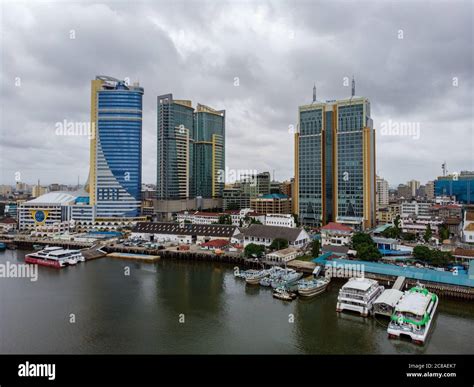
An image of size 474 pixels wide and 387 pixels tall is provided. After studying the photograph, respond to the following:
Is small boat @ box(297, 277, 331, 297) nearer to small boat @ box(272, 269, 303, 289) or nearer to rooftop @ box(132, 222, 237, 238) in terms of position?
small boat @ box(272, 269, 303, 289)

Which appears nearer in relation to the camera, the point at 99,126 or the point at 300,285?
the point at 300,285

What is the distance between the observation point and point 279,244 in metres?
25.2

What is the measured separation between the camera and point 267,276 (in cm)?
1969

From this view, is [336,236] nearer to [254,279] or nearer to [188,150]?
[254,279]

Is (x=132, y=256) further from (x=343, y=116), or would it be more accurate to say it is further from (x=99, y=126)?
(x=343, y=116)

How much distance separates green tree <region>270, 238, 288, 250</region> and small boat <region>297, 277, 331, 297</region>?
6943mm

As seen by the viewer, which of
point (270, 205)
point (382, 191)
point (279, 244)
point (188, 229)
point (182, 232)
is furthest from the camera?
point (382, 191)

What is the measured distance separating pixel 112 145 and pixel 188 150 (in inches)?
551

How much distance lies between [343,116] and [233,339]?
3121 cm

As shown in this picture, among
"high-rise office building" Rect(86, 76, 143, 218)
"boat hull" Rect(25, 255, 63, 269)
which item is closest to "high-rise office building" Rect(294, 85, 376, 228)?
"high-rise office building" Rect(86, 76, 143, 218)

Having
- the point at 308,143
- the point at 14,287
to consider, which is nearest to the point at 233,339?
the point at 14,287

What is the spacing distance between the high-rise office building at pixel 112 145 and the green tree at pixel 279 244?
24.8 meters

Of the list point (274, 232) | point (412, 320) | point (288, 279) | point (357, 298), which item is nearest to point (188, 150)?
point (274, 232)
